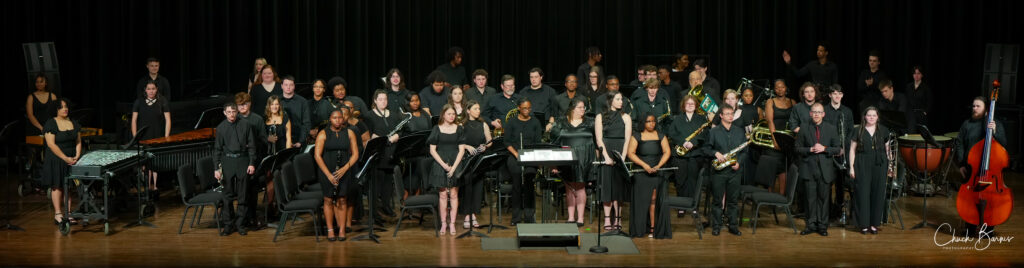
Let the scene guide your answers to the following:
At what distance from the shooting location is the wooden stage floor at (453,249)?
801cm

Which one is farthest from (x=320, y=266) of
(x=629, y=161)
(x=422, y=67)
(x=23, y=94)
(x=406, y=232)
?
(x=23, y=94)

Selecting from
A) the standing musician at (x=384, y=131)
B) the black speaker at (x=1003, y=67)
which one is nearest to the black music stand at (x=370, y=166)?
the standing musician at (x=384, y=131)

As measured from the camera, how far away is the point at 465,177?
29.6 ft

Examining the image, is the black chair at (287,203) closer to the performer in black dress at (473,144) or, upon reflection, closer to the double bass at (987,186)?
the performer in black dress at (473,144)

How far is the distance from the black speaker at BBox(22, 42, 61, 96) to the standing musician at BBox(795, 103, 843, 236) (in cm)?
861

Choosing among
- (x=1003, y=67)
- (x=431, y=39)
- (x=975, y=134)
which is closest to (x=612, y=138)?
(x=975, y=134)

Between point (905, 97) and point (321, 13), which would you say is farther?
point (321, 13)

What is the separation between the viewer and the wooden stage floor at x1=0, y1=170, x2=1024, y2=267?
8.01m

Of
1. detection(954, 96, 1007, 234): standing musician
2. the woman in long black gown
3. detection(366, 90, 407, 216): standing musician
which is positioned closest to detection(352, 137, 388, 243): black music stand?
detection(366, 90, 407, 216): standing musician

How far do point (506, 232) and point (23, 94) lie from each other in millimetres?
8372

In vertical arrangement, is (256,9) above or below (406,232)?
above

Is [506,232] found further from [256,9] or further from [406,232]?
[256,9]

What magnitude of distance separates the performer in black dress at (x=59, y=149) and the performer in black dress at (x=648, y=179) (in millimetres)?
5007

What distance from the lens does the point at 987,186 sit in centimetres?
838
